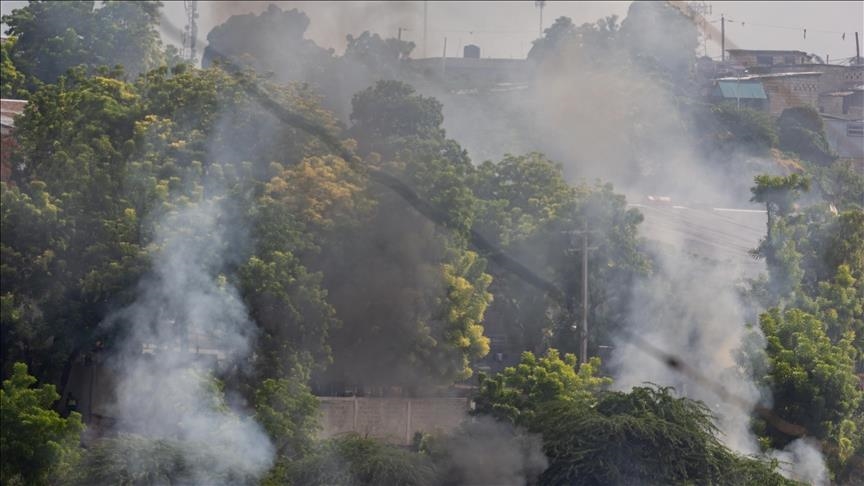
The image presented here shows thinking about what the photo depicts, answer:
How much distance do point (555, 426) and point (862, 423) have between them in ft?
28.1

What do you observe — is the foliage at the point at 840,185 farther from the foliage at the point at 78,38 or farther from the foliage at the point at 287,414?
the foliage at the point at 287,414

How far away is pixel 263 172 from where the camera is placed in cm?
3312

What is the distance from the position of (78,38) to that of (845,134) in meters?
35.3

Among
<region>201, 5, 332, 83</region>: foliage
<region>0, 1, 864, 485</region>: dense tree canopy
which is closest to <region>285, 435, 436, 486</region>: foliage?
<region>0, 1, 864, 485</region>: dense tree canopy

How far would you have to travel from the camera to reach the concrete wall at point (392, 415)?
30188mm

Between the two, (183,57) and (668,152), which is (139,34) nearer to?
(183,57)

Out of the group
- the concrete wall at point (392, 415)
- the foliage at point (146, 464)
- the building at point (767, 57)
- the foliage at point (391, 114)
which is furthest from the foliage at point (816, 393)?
the building at point (767, 57)

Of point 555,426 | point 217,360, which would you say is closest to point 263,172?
point 217,360

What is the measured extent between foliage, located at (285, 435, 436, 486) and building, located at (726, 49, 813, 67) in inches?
2095

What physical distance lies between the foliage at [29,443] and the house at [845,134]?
49958 mm

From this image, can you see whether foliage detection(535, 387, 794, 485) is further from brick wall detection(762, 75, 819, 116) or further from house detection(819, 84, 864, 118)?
brick wall detection(762, 75, 819, 116)

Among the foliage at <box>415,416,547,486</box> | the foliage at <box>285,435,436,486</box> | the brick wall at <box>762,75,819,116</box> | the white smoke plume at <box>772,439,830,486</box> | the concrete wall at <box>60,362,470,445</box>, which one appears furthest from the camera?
the brick wall at <box>762,75,819,116</box>

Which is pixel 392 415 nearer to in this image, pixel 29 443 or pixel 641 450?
pixel 641 450

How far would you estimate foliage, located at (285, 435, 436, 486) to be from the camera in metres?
21.4
